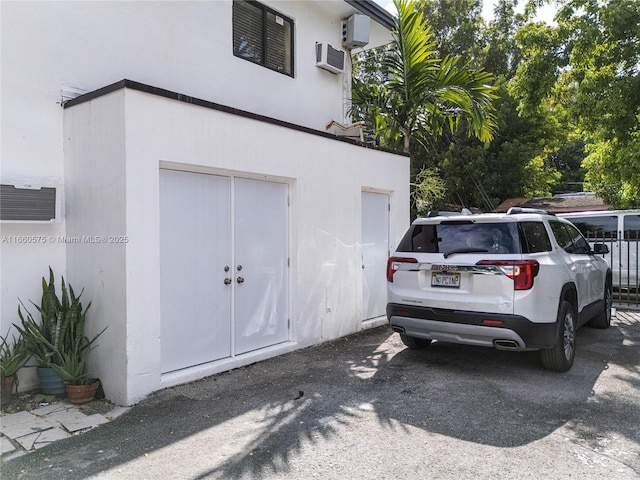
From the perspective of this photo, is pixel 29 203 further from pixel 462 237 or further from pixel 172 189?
pixel 462 237

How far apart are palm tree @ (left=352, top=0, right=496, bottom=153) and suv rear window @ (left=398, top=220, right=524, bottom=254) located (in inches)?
162

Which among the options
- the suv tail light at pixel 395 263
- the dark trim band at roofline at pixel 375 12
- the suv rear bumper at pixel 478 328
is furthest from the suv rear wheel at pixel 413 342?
the dark trim band at roofline at pixel 375 12

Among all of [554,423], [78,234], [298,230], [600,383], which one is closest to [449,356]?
[600,383]

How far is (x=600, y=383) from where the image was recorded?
5047mm

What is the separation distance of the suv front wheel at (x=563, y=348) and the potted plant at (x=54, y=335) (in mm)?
4830

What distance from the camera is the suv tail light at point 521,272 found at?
4.81 m

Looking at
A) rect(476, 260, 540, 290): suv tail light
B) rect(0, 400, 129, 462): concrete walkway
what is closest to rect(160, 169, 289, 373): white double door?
rect(0, 400, 129, 462): concrete walkway

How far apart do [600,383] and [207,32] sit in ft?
21.6

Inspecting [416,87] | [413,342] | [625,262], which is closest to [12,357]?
[413,342]

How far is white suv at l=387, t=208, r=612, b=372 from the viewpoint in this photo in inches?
191

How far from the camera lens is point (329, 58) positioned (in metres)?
8.45

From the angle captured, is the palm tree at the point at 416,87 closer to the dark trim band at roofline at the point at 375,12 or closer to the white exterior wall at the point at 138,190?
the dark trim band at roofline at the point at 375,12

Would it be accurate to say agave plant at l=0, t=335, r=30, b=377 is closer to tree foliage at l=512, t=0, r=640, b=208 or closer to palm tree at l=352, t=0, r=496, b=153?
palm tree at l=352, t=0, r=496, b=153

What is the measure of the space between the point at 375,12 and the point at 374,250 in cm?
471
